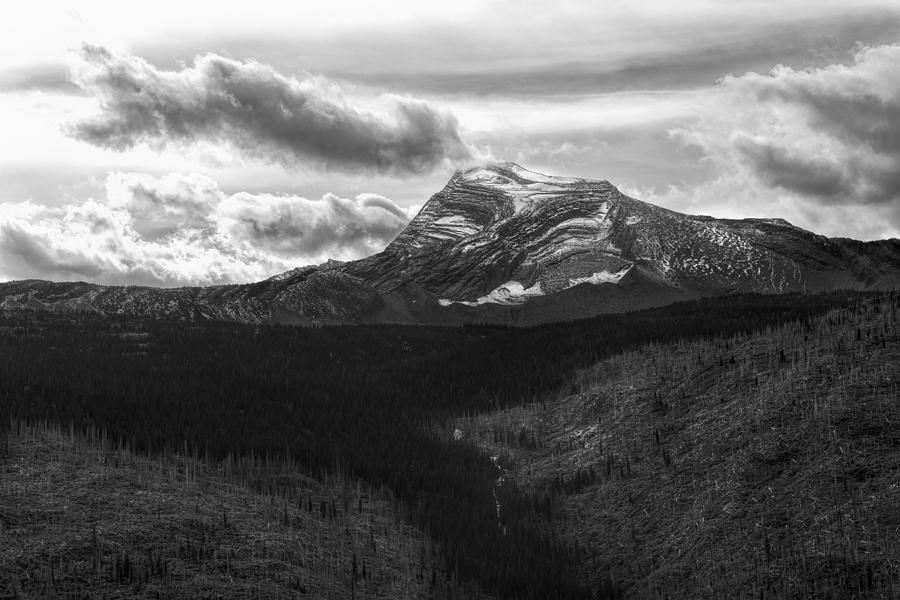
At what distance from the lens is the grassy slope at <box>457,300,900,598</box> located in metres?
17.5

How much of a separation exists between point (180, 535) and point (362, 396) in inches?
839

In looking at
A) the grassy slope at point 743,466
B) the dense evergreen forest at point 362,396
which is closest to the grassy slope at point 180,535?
the dense evergreen forest at point 362,396

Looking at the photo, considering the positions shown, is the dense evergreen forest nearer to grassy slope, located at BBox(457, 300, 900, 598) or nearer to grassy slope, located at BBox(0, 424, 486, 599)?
grassy slope, located at BBox(0, 424, 486, 599)

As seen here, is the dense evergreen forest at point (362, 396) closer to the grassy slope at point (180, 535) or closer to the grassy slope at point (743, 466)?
the grassy slope at point (180, 535)

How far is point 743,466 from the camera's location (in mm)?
21844

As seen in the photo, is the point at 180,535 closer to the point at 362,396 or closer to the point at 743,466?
the point at 743,466

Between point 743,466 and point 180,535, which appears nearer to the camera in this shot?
point 180,535

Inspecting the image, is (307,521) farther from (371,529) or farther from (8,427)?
(8,427)

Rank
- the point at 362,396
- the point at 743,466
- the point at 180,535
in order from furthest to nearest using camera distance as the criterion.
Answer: the point at 362,396, the point at 743,466, the point at 180,535

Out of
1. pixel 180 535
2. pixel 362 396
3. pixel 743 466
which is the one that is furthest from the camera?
pixel 362 396

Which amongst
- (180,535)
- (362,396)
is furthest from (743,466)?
(362,396)

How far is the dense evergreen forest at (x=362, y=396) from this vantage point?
917 inches

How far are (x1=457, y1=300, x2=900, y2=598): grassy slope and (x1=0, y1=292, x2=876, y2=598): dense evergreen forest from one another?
5.62 ft

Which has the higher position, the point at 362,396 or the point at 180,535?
the point at 362,396
